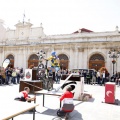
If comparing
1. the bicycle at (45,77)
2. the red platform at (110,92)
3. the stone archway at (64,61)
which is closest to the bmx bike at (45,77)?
the bicycle at (45,77)

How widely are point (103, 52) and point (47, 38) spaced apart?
945 centimetres

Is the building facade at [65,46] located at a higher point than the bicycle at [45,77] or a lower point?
higher

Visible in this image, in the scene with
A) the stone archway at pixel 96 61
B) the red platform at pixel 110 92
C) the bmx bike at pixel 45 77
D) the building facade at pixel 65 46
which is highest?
the building facade at pixel 65 46

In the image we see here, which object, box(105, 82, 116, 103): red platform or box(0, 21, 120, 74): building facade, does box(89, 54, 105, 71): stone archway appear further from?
box(105, 82, 116, 103): red platform

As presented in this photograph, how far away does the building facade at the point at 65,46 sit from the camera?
2428cm

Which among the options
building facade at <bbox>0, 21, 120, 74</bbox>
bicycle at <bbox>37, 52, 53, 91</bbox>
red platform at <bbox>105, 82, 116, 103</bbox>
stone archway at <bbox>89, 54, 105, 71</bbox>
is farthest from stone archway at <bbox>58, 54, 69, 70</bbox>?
red platform at <bbox>105, 82, 116, 103</bbox>

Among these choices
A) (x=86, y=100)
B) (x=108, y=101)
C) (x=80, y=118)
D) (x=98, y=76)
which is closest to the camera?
(x=80, y=118)

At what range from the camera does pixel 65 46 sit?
86.9 ft

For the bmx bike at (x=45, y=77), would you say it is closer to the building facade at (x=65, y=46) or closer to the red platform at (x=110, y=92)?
the red platform at (x=110, y=92)

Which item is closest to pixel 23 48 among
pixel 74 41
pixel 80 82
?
pixel 74 41

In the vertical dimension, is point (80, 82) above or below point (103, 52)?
below

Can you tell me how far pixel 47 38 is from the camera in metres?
27.9

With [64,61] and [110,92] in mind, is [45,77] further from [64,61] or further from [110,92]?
[64,61]

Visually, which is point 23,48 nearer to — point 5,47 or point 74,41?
point 5,47
